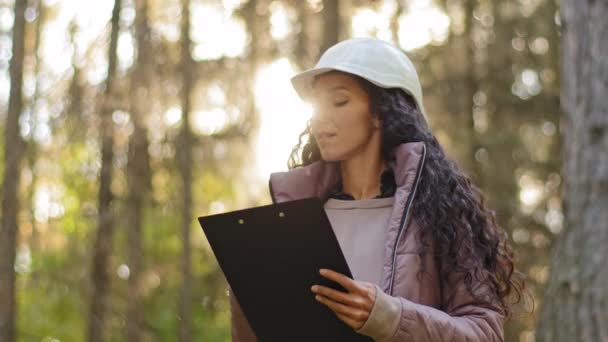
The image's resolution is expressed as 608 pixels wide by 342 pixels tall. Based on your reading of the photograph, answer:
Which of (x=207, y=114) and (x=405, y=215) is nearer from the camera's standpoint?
(x=405, y=215)

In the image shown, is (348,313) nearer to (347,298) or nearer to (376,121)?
(347,298)

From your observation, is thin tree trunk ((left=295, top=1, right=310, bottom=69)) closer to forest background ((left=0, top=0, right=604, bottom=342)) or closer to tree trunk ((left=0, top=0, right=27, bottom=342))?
forest background ((left=0, top=0, right=604, bottom=342))

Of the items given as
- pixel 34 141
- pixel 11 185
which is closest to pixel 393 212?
pixel 11 185

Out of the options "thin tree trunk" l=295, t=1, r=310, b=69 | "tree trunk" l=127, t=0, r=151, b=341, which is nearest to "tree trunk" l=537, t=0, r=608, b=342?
"thin tree trunk" l=295, t=1, r=310, b=69

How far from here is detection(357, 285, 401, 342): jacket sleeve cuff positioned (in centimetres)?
218

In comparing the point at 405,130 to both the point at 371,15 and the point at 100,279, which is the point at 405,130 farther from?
the point at 100,279

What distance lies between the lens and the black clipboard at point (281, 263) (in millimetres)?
2238

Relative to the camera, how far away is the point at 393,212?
8.29 ft

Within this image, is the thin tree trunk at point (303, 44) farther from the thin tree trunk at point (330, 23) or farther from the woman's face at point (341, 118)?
the woman's face at point (341, 118)

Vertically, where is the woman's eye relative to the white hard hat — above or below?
below

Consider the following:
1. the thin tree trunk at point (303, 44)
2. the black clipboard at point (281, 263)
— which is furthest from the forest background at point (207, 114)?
the black clipboard at point (281, 263)

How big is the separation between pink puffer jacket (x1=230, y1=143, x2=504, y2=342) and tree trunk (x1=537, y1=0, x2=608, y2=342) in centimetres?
217

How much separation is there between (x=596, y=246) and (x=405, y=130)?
2229 millimetres

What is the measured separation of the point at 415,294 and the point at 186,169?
7.99 m
